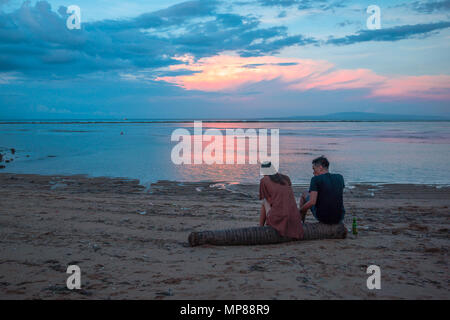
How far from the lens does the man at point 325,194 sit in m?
6.00

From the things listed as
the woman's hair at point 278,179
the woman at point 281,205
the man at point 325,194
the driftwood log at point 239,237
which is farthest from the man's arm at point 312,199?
the driftwood log at point 239,237

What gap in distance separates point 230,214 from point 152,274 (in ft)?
13.8

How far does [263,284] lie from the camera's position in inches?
165

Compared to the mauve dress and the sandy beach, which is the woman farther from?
the sandy beach

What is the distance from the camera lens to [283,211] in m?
5.79

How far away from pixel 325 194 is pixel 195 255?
8.13 ft

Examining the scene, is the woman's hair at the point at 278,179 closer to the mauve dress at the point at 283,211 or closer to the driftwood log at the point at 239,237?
the mauve dress at the point at 283,211

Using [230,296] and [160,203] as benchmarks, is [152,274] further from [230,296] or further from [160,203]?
[160,203]

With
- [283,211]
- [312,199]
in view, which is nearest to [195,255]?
[283,211]

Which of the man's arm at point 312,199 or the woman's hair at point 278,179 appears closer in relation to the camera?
the woman's hair at point 278,179

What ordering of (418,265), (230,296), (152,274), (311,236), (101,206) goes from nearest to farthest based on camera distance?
(230,296)
(152,274)
(418,265)
(311,236)
(101,206)

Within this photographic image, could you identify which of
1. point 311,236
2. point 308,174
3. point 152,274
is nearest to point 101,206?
point 152,274

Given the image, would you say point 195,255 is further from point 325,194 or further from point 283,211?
point 325,194

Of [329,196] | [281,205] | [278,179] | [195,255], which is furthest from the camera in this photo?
[329,196]
